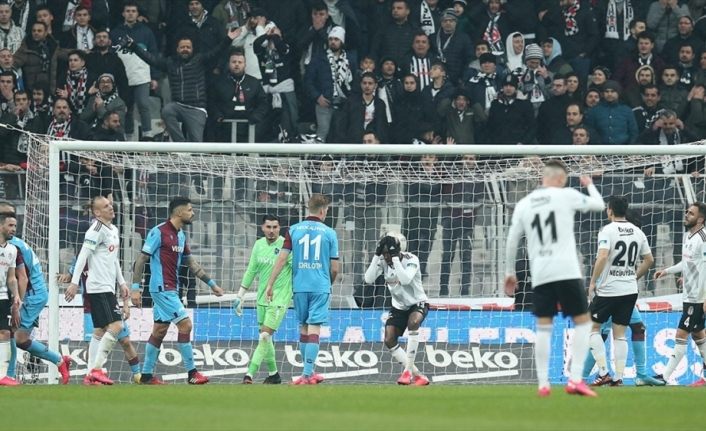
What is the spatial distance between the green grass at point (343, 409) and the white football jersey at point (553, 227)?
4.20 ft

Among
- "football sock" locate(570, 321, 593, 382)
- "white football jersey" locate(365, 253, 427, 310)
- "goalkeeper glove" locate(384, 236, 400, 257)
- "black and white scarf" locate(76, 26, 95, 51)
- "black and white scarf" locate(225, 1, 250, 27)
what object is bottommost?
"football sock" locate(570, 321, 593, 382)

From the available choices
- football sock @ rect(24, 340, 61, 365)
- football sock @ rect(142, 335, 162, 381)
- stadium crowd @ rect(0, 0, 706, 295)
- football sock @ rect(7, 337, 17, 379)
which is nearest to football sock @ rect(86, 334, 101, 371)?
football sock @ rect(24, 340, 61, 365)

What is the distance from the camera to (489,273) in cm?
2102

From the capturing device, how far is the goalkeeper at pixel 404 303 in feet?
61.2

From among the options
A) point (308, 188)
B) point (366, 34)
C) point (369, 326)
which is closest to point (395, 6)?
point (366, 34)

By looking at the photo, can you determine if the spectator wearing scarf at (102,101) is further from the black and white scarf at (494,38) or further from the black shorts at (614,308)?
the black shorts at (614,308)

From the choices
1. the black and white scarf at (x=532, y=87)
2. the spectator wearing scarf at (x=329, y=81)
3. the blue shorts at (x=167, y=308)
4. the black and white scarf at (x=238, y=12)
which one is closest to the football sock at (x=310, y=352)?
the blue shorts at (x=167, y=308)

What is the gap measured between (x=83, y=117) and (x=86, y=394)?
8848 millimetres

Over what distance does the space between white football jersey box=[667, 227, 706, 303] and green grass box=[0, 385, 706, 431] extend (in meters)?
2.19

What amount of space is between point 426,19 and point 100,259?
10064 mm

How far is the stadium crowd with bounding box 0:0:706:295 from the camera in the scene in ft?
78.0

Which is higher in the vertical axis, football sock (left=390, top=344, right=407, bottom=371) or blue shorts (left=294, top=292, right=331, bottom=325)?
blue shorts (left=294, top=292, right=331, bottom=325)

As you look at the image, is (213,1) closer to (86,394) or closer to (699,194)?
(699,194)

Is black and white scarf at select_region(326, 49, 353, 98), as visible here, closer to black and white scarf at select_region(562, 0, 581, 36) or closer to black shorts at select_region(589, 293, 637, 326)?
black and white scarf at select_region(562, 0, 581, 36)
